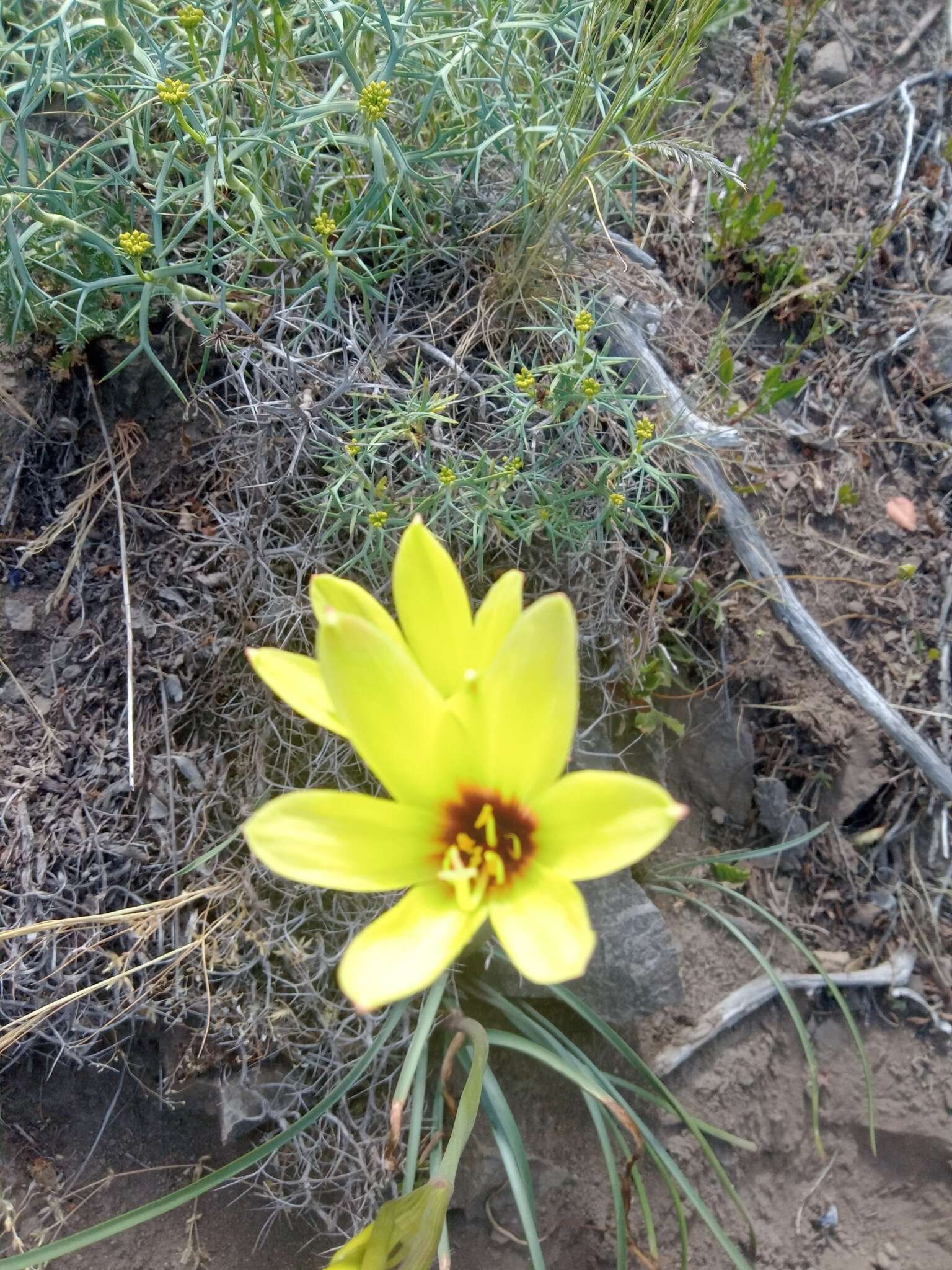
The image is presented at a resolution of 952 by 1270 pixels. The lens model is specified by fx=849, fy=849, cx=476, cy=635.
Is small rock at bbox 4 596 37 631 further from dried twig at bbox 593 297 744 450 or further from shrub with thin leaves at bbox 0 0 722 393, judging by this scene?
dried twig at bbox 593 297 744 450

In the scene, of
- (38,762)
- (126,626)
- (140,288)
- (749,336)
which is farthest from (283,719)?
(749,336)

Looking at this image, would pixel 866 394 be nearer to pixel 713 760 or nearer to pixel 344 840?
pixel 713 760

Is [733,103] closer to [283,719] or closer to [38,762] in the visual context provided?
[283,719]

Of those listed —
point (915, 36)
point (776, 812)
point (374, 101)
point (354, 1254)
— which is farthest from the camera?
point (915, 36)

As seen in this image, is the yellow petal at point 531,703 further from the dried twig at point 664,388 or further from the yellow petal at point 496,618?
the dried twig at point 664,388

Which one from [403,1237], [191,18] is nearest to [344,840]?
[403,1237]
